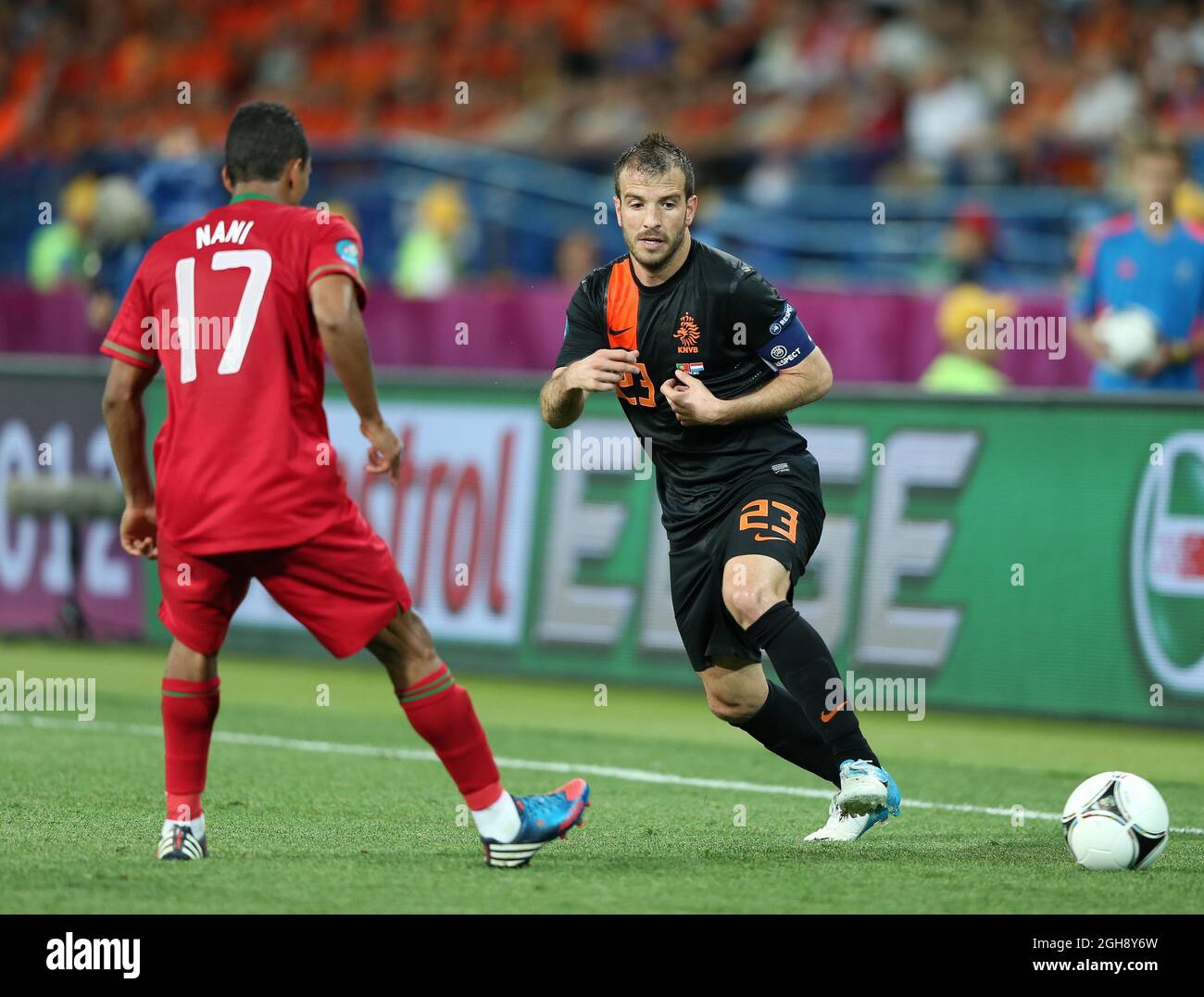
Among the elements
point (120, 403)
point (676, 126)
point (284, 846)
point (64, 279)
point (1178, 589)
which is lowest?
point (284, 846)

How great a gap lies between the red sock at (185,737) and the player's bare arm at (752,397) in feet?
5.32

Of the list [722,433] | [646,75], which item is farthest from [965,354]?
[646,75]

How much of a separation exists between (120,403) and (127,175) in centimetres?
1285

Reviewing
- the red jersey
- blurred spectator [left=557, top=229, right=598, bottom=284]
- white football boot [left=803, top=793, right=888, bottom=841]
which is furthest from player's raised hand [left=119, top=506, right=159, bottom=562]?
blurred spectator [left=557, top=229, right=598, bottom=284]

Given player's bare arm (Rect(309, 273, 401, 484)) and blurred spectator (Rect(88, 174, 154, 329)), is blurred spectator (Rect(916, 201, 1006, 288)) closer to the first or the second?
blurred spectator (Rect(88, 174, 154, 329))

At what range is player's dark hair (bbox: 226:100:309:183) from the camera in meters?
5.87

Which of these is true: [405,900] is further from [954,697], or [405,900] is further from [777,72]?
[777,72]

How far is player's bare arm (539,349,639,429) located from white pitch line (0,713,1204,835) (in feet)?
7.18

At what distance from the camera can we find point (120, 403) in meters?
5.95

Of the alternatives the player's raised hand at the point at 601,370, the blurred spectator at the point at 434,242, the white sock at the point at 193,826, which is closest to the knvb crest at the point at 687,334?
the player's raised hand at the point at 601,370

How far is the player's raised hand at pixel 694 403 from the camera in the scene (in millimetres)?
6316

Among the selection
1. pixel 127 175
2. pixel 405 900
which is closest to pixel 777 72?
pixel 127 175

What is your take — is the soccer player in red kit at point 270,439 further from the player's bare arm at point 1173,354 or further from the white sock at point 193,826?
the player's bare arm at point 1173,354

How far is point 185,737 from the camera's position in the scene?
6.03m
